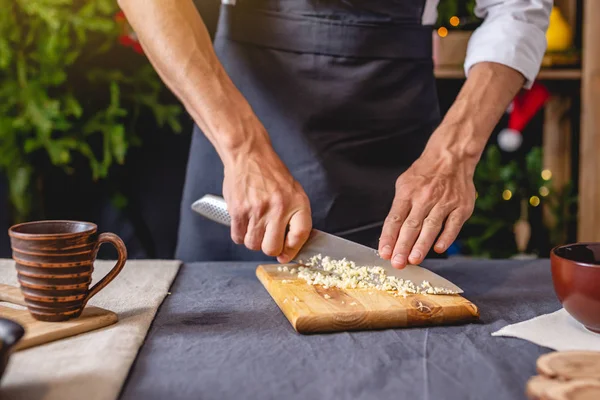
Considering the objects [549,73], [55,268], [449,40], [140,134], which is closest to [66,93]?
[140,134]

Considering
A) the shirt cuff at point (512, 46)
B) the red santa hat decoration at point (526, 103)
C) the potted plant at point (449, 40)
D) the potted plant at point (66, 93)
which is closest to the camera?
the shirt cuff at point (512, 46)

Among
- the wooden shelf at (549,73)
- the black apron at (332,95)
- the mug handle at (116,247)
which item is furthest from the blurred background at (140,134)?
the mug handle at (116,247)

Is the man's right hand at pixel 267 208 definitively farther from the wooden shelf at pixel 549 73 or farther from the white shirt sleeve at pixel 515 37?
the wooden shelf at pixel 549 73

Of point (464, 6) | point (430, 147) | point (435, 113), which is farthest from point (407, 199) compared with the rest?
point (464, 6)

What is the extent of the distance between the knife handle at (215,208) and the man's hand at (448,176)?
28 cm

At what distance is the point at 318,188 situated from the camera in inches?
51.1

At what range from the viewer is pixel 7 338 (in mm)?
595

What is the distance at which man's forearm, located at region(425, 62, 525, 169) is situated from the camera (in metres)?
1.16

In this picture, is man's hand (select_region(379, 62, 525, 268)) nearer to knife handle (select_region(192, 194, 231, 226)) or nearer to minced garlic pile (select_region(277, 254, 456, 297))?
minced garlic pile (select_region(277, 254, 456, 297))

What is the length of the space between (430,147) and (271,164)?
12.4 inches

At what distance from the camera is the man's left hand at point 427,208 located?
0.98m

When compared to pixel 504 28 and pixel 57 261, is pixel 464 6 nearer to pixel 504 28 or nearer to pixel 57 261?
pixel 504 28

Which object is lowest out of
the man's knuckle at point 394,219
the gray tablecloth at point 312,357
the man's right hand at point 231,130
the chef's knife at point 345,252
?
the gray tablecloth at point 312,357

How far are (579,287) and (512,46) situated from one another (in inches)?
24.8
